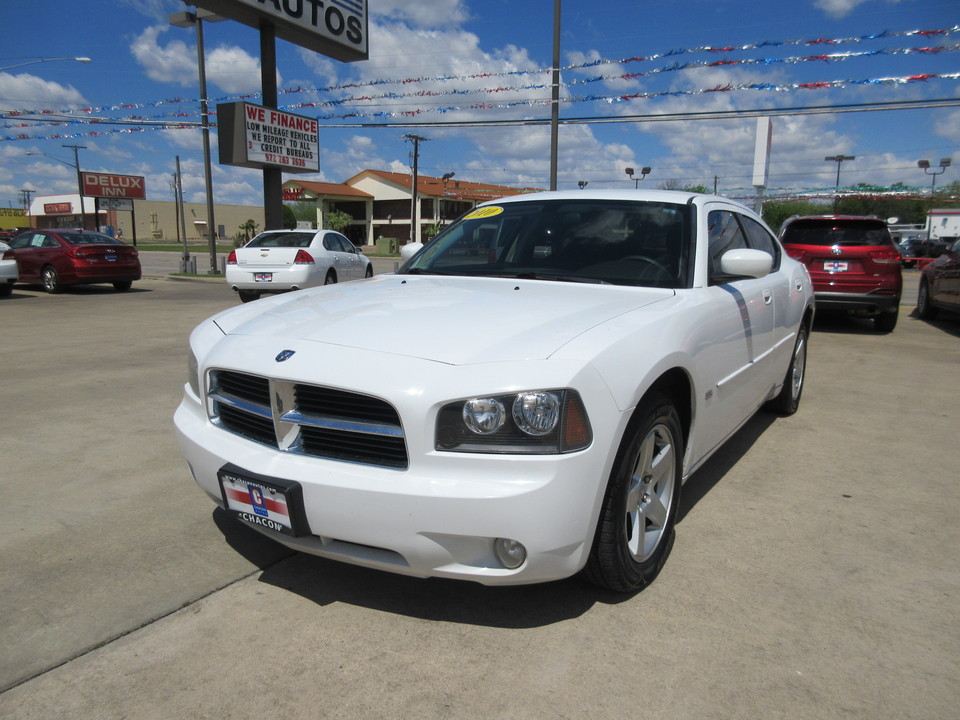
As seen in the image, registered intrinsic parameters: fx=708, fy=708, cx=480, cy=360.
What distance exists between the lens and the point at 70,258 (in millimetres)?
15383

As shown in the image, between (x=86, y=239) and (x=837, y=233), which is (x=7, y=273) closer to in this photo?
(x=86, y=239)

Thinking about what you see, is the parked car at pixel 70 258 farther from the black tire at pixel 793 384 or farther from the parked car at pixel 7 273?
the black tire at pixel 793 384

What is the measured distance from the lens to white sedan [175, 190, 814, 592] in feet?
7.17

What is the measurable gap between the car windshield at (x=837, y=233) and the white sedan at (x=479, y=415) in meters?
7.18

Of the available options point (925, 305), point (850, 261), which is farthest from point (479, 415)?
point (925, 305)

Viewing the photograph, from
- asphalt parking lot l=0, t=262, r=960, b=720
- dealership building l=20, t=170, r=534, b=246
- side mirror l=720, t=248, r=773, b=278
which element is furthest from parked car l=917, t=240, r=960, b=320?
dealership building l=20, t=170, r=534, b=246

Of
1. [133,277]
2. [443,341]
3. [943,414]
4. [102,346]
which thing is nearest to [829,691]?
[443,341]

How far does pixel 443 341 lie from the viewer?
2.44m

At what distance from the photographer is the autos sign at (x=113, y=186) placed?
46562 mm

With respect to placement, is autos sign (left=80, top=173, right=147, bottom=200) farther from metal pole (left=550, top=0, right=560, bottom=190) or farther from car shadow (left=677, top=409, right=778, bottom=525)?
car shadow (left=677, top=409, right=778, bottom=525)

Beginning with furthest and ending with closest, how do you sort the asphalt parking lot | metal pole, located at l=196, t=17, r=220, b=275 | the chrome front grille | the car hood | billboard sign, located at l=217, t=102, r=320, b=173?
metal pole, located at l=196, t=17, r=220, b=275
billboard sign, located at l=217, t=102, r=320, b=173
the car hood
the chrome front grille
the asphalt parking lot

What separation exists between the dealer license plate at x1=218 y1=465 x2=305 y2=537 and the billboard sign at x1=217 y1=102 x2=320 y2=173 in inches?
551

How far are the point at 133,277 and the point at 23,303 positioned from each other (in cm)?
303

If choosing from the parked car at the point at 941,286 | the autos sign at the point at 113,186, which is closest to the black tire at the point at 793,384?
the parked car at the point at 941,286
